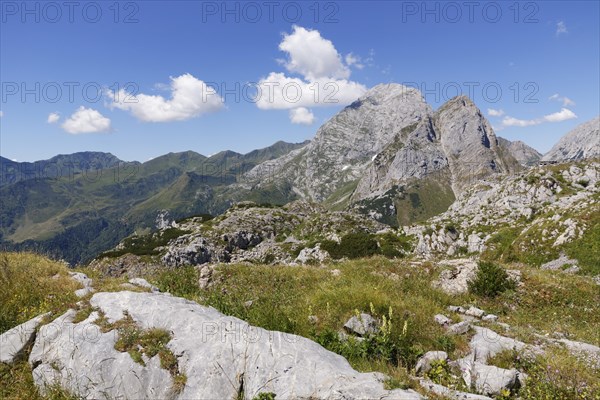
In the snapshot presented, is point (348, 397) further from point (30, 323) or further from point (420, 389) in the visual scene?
point (30, 323)

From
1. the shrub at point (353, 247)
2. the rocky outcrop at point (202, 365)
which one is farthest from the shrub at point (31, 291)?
the shrub at point (353, 247)

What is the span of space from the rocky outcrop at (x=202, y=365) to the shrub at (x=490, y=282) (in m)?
11.2

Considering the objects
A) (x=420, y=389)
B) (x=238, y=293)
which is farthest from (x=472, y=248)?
(x=420, y=389)

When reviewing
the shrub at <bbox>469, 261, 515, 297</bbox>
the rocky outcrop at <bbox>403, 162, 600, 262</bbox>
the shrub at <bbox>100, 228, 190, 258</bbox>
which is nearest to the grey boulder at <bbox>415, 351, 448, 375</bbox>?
the shrub at <bbox>469, 261, 515, 297</bbox>

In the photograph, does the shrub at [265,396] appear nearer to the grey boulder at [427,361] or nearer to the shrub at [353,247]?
the grey boulder at [427,361]

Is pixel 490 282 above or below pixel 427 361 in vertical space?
above

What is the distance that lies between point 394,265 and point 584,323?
8.58 m

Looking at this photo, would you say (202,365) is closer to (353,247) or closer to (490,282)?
(490,282)

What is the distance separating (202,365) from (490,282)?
14.0m

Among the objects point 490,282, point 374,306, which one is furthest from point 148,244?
point 374,306

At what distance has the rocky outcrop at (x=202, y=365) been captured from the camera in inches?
260

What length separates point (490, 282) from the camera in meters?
16.1

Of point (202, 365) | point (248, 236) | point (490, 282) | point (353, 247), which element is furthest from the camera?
point (248, 236)

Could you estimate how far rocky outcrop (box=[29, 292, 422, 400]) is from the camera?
660 cm
